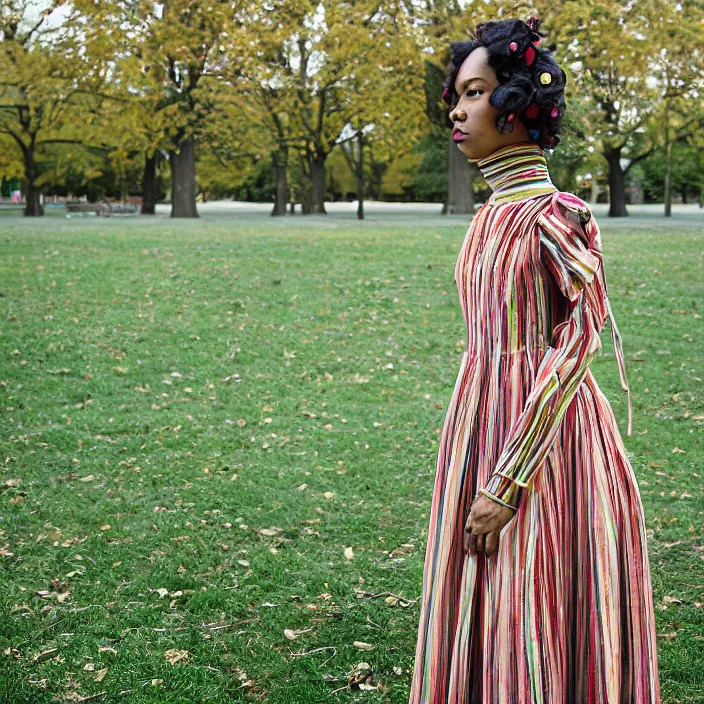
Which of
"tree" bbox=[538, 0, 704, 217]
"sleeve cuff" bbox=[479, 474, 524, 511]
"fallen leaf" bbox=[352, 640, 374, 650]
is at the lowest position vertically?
"fallen leaf" bbox=[352, 640, 374, 650]

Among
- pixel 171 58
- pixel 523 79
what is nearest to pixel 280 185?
pixel 171 58

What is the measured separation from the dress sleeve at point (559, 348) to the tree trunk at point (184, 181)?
104ft

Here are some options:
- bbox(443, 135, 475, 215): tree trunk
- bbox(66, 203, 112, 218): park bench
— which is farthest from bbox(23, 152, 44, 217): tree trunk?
bbox(443, 135, 475, 215): tree trunk

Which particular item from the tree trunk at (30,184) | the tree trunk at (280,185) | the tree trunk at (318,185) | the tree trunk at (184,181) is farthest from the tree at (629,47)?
the tree trunk at (30,184)

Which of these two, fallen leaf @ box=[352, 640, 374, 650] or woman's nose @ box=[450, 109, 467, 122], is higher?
woman's nose @ box=[450, 109, 467, 122]

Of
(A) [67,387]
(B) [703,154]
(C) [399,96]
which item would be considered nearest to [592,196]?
(B) [703,154]

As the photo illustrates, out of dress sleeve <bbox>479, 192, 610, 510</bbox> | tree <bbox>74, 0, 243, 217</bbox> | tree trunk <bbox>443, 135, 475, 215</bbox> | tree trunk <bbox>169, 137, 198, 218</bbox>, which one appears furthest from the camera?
tree trunk <bbox>169, 137, 198, 218</bbox>

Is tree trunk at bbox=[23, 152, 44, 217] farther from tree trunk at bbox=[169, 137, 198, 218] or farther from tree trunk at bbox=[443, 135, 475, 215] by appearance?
tree trunk at bbox=[443, 135, 475, 215]

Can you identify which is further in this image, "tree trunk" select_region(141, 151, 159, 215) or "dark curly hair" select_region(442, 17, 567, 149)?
"tree trunk" select_region(141, 151, 159, 215)

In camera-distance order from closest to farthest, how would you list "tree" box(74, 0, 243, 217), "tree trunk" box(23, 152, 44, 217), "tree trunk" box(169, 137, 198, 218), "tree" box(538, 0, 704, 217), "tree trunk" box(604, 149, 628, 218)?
1. "tree" box(538, 0, 704, 217)
2. "tree" box(74, 0, 243, 217)
3. "tree trunk" box(169, 137, 198, 218)
4. "tree trunk" box(604, 149, 628, 218)
5. "tree trunk" box(23, 152, 44, 217)

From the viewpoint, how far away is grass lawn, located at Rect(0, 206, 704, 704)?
464 cm

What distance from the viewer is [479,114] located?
252cm

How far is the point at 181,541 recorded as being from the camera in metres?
6.14

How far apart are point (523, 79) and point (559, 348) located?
0.66m
